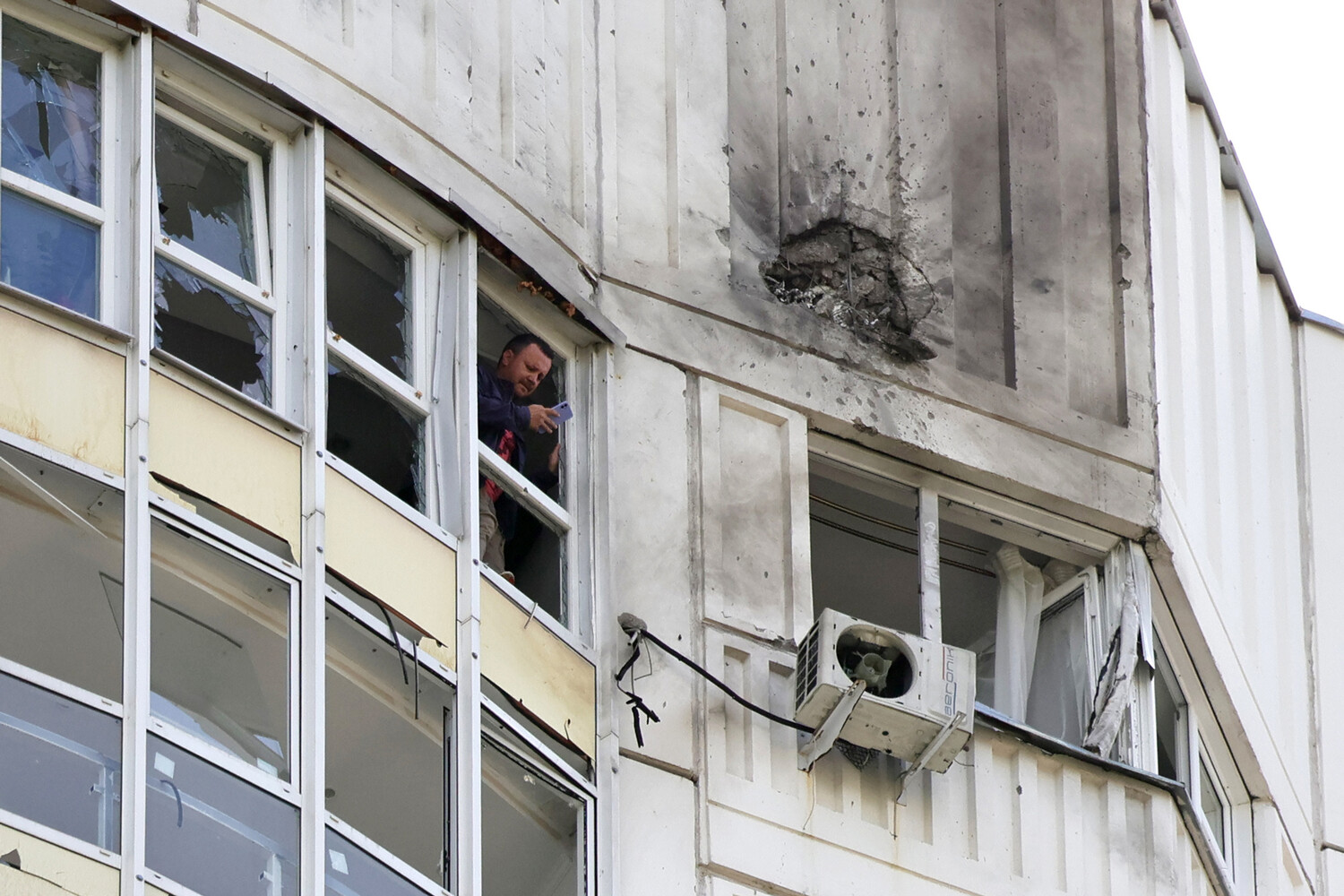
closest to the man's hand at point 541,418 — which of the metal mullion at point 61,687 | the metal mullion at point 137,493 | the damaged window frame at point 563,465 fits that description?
the damaged window frame at point 563,465

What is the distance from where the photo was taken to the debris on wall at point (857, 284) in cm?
1609

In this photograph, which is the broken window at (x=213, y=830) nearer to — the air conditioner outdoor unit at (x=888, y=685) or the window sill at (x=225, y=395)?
the window sill at (x=225, y=395)

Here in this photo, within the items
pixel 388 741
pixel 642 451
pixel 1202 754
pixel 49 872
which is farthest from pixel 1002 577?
pixel 49 872

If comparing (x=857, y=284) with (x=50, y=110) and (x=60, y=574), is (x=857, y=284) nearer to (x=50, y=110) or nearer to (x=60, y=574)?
(x=50, y=110)

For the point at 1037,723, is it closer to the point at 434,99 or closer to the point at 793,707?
the point at 793,707

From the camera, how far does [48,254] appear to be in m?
11.6

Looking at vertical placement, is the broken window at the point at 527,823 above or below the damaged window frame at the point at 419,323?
below

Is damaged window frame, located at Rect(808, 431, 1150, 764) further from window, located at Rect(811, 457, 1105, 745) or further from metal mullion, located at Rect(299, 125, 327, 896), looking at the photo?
metal mullion, located at Rect(299, 125, 327, 896)

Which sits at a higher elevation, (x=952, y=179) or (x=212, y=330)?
(x=952, y=179)

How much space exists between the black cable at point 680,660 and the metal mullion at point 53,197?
139 inches

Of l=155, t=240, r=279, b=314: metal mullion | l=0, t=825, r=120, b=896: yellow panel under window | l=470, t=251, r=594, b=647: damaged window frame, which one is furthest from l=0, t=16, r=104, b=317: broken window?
l=0, t=825, r=120, b=896: yellow panel under window

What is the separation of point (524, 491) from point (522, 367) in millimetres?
607

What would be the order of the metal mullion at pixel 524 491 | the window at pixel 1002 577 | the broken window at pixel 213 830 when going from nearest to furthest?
the broken window at pixel 213 830 < the metal mullion at pixel 524 491 < the window at pixel 1002 577

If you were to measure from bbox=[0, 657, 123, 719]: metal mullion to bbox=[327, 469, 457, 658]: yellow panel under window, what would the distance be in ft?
5.43
